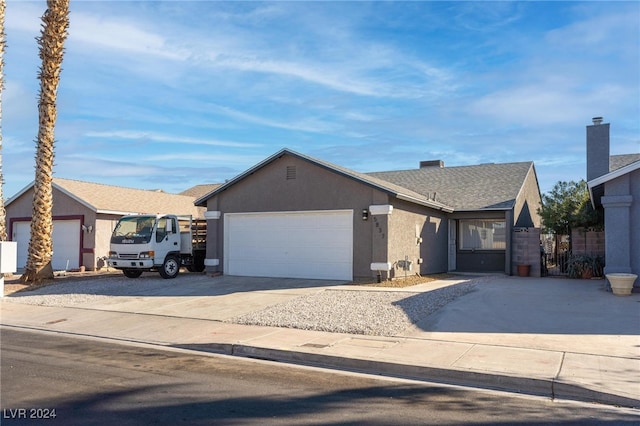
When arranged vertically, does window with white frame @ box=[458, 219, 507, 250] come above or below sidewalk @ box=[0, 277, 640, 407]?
above

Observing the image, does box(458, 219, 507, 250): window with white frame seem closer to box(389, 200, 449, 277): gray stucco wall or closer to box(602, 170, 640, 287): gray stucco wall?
box(389, 200, 449, 277): gray stucco wall

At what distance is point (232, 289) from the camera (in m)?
16.1

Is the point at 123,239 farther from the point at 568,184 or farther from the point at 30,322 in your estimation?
the point at 568,184

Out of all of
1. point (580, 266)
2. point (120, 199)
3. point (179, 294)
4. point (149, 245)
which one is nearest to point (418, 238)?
point (580, 266)

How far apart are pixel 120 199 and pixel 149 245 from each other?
9.99 meters

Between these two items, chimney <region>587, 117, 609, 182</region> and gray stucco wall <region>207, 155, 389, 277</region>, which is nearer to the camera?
gray stucco wall <region>207, 155, 389, 277</region>

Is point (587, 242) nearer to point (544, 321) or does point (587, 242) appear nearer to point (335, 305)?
point (544, 321)

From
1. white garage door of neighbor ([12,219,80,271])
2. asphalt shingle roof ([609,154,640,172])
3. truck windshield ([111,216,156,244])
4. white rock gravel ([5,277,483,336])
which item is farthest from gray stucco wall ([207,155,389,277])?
asphalt shingle roof ([609,154,640,172])

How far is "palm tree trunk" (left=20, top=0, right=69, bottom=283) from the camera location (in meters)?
18.5

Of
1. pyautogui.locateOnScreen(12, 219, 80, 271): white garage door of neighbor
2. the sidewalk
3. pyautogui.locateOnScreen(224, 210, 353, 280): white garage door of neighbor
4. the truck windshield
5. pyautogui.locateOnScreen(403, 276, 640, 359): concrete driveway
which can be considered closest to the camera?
the sidewalk

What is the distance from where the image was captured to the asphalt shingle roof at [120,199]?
82.4 ft

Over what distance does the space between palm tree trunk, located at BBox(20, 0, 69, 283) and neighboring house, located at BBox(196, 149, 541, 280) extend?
222 inches

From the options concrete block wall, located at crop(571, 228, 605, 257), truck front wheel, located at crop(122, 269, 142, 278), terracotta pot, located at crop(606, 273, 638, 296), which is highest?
concrete block wall, located at crop(571, 228, 605, 257)

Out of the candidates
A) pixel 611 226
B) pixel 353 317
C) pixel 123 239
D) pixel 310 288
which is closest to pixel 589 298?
pixel 611 226
